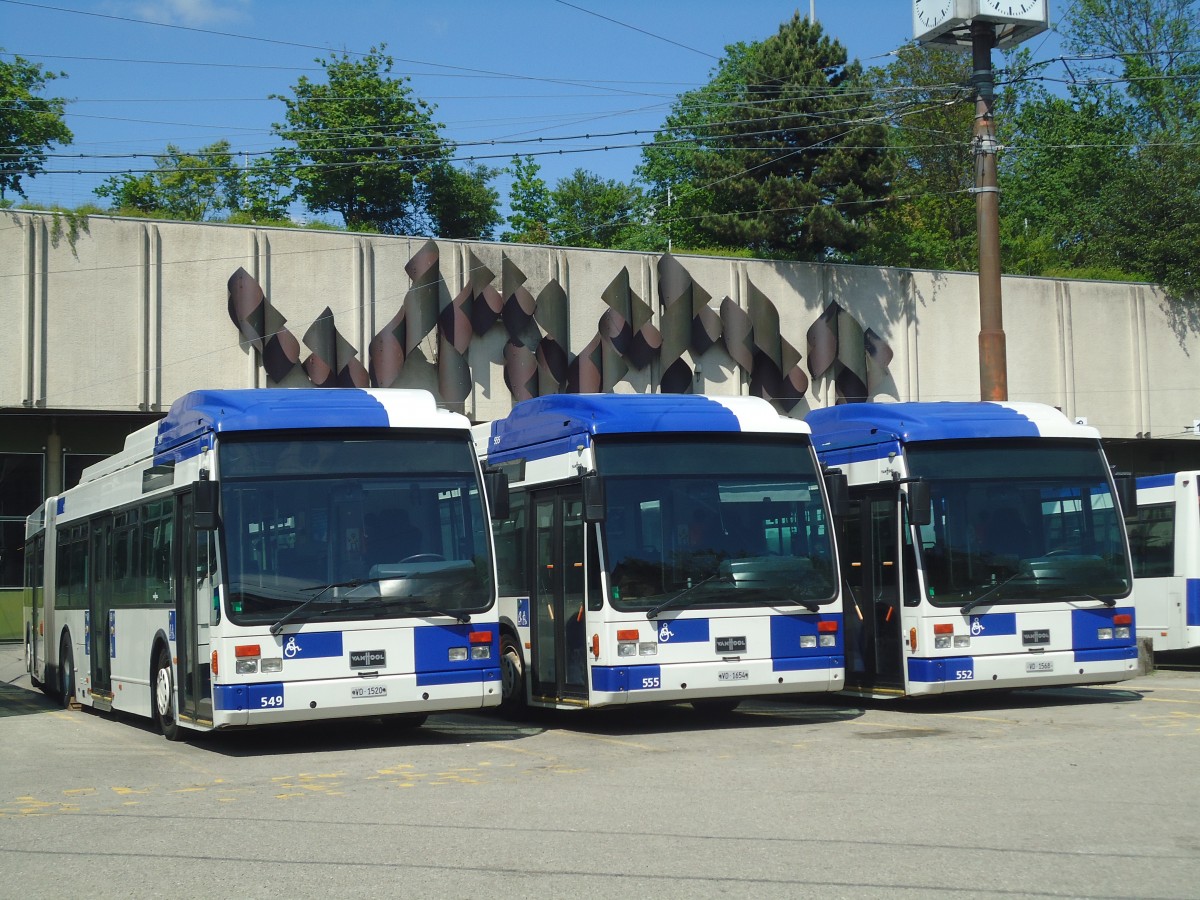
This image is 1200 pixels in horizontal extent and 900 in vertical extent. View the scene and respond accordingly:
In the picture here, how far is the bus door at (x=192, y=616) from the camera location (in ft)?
41.8

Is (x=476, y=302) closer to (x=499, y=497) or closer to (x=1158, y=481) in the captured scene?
(x=1158, y=481)

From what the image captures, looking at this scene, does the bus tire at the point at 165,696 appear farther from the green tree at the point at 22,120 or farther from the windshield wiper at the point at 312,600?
the green tree at the point at 22,120

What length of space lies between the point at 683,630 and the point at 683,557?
2.22 ft

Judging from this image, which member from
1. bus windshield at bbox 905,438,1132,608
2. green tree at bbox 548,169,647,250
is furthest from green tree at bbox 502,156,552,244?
bus windshield at bbox 905,438,1132,608

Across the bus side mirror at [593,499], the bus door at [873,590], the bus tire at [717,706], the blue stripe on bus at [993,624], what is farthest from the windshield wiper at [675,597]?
the blue stripe on bus at [993,624]

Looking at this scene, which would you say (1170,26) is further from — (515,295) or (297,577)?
(297,577)

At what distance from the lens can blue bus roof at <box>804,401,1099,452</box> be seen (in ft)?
49.8

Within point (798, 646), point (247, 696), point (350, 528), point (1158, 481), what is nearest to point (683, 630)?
point (798, 646)

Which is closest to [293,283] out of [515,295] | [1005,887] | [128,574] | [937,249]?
[515,295]

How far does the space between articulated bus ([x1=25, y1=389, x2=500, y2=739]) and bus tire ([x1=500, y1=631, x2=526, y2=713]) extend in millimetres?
2367

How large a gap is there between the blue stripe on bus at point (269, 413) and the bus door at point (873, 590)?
538 cm

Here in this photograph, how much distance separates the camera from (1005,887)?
6.51m

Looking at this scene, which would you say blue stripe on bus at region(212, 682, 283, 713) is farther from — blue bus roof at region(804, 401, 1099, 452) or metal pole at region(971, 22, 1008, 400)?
metal pole at region(971, 22, 1008, 400)

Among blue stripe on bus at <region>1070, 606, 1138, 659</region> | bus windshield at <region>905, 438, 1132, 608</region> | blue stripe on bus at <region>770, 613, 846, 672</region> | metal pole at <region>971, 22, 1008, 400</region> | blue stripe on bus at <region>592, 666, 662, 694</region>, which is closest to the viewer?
blue stripe on bus at <region>592, 666, 662, 694</region>
